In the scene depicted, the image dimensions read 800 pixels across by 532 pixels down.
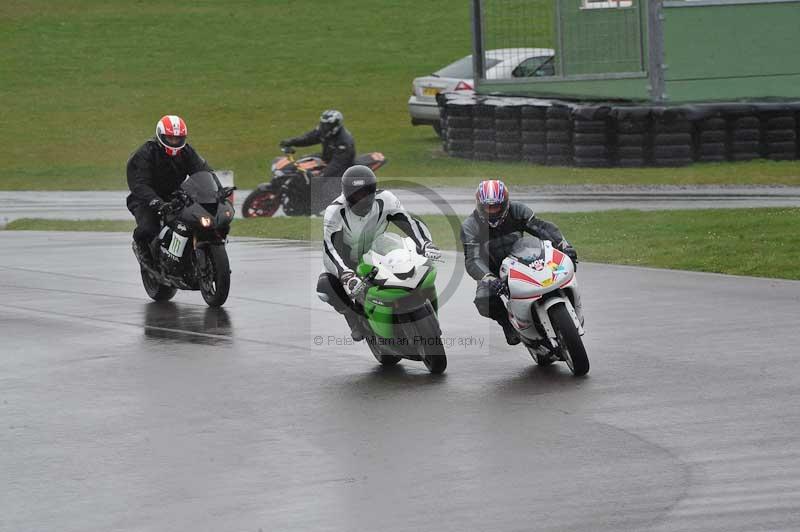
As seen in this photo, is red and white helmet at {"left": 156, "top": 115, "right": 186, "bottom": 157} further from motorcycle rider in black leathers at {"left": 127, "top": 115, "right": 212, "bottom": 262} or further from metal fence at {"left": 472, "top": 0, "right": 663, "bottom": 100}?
metal fence at {"left": 472, "top": 0, "right": 663, "bottom": 100}

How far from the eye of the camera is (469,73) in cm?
3425

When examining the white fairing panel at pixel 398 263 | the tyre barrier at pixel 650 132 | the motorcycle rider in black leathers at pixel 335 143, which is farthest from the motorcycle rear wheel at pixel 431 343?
the tyre barrier at pixel 650 132

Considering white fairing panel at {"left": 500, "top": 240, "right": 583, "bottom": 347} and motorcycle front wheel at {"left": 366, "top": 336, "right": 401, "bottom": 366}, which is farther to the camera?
Result: motorcycle front wheel at {"left": 366, "top": 336, "right": 401, "bottom": 366}

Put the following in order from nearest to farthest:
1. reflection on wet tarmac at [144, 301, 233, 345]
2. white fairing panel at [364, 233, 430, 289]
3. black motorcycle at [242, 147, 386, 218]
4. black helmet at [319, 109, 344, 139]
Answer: white fairing panel at [364, 233, 430, 289] → reflection on wet tarmac at [144, 301, 233, 345] → black helmet at [319, 109, 344, 139] → black motorcycle at [242, 147, 386, 218]

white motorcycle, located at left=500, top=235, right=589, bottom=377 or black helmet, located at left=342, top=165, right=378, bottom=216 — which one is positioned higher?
black helmet, located at left=342, top=165, right=378, bottom=216

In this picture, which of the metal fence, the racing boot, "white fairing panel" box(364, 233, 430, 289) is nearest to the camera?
"white fairing panel" box(364, 233, 430, 289)

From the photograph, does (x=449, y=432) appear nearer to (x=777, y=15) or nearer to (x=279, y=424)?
(x=279, y=424)

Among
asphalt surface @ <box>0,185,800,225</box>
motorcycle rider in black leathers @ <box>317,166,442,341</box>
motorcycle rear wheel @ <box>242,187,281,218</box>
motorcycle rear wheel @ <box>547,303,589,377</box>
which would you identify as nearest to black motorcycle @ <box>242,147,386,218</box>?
motorcycle rear wheel @ <box>242,187,281,218</box>

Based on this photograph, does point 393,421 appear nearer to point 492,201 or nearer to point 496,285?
point 496,285

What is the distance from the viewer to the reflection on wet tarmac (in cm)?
1264

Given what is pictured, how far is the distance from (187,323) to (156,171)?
2.04 m

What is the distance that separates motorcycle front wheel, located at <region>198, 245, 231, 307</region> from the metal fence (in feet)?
51.7

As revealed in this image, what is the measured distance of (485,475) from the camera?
25.3 ft

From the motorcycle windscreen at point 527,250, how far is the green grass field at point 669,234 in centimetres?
501
